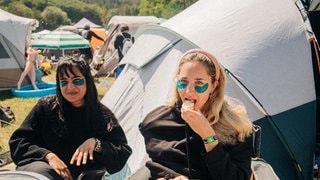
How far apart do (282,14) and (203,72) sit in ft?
6.85

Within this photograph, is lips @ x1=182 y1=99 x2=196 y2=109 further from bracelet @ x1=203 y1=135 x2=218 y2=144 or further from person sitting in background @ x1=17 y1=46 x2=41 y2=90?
person sitting in background @ x1=17 y1=46 x2=41 y2=90

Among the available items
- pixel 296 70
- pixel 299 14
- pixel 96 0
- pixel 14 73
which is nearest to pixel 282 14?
pixel 299 14

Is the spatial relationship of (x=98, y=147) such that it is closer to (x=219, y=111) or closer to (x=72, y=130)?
(x=72, y=130)

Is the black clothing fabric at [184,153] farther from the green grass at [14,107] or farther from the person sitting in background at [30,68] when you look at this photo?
the person sitting in background at [30,68]

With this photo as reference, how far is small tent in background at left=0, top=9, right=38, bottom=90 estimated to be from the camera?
9.66m

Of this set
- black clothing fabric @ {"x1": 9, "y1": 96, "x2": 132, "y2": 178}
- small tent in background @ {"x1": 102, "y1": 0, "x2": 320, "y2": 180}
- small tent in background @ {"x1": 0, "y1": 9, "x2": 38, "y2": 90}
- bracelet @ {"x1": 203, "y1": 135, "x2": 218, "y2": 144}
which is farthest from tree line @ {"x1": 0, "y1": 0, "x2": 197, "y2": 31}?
bracelet @ {"x1": 203, "y1": 135, "x2": 218, "y2": 144}

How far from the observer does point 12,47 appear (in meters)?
9.90

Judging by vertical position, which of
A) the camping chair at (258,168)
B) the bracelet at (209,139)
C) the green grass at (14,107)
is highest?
the bracelet at (209,139)

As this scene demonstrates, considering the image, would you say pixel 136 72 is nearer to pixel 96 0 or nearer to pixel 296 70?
pixel 296 70

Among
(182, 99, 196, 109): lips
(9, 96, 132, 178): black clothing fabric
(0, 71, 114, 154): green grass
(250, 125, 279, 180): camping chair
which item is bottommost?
(0, 71, 114, 154): green grass

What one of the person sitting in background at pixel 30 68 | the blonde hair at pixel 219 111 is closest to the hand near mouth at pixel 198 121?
the blonde hair at pixel 219 111

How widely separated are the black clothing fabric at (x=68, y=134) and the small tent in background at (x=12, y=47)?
7.48m

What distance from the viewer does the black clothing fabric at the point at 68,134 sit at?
2.71m

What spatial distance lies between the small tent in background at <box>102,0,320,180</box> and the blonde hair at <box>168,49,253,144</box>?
57.1 inches
